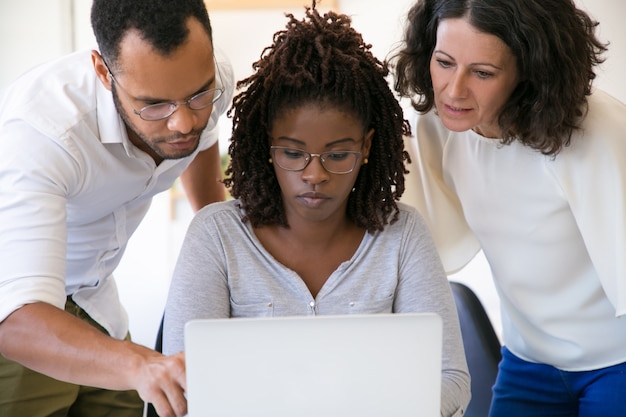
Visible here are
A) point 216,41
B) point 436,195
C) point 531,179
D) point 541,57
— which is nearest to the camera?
point 541,57

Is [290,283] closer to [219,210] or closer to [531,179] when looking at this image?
[219,210]

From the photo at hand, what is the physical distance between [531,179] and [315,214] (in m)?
0.45

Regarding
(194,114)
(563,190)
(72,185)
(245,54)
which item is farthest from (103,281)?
(245,54)

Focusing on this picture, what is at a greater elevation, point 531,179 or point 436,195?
point 531,179

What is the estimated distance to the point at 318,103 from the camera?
1.40 meters

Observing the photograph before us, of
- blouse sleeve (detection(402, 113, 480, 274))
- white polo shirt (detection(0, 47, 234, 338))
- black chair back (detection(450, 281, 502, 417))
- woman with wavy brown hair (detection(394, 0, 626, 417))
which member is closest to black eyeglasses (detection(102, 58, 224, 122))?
white polo shirt (detection(0, 47, 234, 338))

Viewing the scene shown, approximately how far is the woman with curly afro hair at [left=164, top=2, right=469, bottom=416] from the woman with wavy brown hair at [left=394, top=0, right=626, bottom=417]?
178mm

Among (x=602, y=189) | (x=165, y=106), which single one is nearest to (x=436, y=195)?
(x=602, y=189)

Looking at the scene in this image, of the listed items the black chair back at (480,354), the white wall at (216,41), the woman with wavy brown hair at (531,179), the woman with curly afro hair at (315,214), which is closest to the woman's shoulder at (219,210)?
the woman with curly afro hair at (315,214)

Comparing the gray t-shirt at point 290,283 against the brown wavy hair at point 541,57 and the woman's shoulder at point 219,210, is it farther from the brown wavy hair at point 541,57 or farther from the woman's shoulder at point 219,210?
→ the brown wavy hair at point 541,57

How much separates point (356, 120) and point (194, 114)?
0.29 m

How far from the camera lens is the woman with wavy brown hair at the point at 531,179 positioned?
145 cm

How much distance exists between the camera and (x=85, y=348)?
3.73 feet

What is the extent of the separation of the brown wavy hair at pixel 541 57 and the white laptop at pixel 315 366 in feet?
2.08
